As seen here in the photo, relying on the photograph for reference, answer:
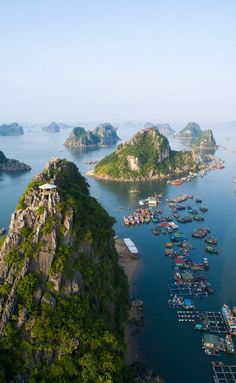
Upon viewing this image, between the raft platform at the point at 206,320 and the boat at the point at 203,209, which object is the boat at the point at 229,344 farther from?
the boat at the point at 203,209

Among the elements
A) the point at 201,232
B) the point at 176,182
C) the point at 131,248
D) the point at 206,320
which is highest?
the point at 176,182

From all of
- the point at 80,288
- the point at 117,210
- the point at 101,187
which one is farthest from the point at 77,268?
the point at 101,187

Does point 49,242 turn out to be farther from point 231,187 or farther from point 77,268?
point 231,187

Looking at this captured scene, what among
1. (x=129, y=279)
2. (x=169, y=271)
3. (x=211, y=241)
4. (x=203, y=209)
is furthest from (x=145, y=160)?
(x=129, y=279)

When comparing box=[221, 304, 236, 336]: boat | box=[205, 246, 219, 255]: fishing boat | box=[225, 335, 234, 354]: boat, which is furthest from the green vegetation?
box=[225, 335, 234, 354]: boat

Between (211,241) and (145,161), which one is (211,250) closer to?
(211,241)

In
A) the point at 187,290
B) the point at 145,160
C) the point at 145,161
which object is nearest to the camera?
the point at 187,290
